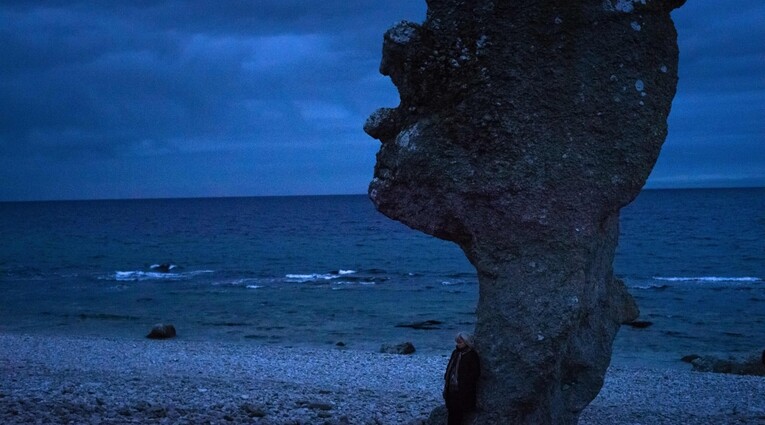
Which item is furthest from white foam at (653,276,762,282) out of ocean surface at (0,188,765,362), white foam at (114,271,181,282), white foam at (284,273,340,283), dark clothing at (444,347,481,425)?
dark clothing at (444,347,481,425)

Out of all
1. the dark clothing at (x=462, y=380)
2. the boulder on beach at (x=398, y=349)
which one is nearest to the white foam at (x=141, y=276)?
the boulder on beach at (x=398, y=349)

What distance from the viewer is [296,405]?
12.4 m

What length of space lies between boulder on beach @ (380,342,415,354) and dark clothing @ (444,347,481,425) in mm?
14669

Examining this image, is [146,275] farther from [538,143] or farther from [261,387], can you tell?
[538,143]

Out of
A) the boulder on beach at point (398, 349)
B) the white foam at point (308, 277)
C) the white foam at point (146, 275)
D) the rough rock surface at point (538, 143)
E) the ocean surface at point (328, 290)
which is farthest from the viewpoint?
the white foam at point (146, 275)

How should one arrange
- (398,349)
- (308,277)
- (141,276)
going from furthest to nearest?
(141,276), (308,277), (398,349)

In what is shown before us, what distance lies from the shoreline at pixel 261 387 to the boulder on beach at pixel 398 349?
734mm

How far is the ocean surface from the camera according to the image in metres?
27.6

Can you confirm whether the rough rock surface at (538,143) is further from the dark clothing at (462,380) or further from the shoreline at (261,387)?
the shoreline at (261,387)

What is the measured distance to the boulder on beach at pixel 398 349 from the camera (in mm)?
23312

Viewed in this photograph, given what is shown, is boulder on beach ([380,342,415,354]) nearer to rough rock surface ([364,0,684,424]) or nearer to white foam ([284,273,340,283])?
rough rock surface ([364,0,684,424])

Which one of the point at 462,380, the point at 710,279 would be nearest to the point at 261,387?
the point at 462,380

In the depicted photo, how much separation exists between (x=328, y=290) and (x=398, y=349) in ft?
56.4

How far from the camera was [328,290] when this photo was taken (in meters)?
40.2
